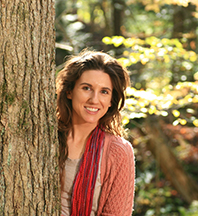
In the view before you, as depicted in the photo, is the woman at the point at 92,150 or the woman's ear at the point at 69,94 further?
the woman's ear at the point at 69,94

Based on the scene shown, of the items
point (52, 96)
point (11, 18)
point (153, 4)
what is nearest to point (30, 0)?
point (11, 18)

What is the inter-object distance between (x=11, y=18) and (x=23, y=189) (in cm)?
84

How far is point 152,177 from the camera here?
21.8 feet

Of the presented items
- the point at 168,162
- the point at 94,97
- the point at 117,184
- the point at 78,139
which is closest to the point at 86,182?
the point at 117,184

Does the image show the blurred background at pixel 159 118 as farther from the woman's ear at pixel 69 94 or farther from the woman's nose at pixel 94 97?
→ the woman's nose at pixel 94 97

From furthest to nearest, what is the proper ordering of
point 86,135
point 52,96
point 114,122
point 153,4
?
point 153,4
point 114,122
point 86,135
point 52,96

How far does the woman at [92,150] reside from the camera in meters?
1.98

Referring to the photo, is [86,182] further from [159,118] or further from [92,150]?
[159,118]

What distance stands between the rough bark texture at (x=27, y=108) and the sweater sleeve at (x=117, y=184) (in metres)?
0.52

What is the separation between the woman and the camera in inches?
78.1

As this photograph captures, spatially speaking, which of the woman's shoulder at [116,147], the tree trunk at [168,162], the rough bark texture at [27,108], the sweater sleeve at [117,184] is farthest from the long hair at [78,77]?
the tree trunk at [168,162]

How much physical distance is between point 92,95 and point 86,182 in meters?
0.61

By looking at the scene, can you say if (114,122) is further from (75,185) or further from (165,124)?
(165,124)

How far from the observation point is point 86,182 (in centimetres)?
198
